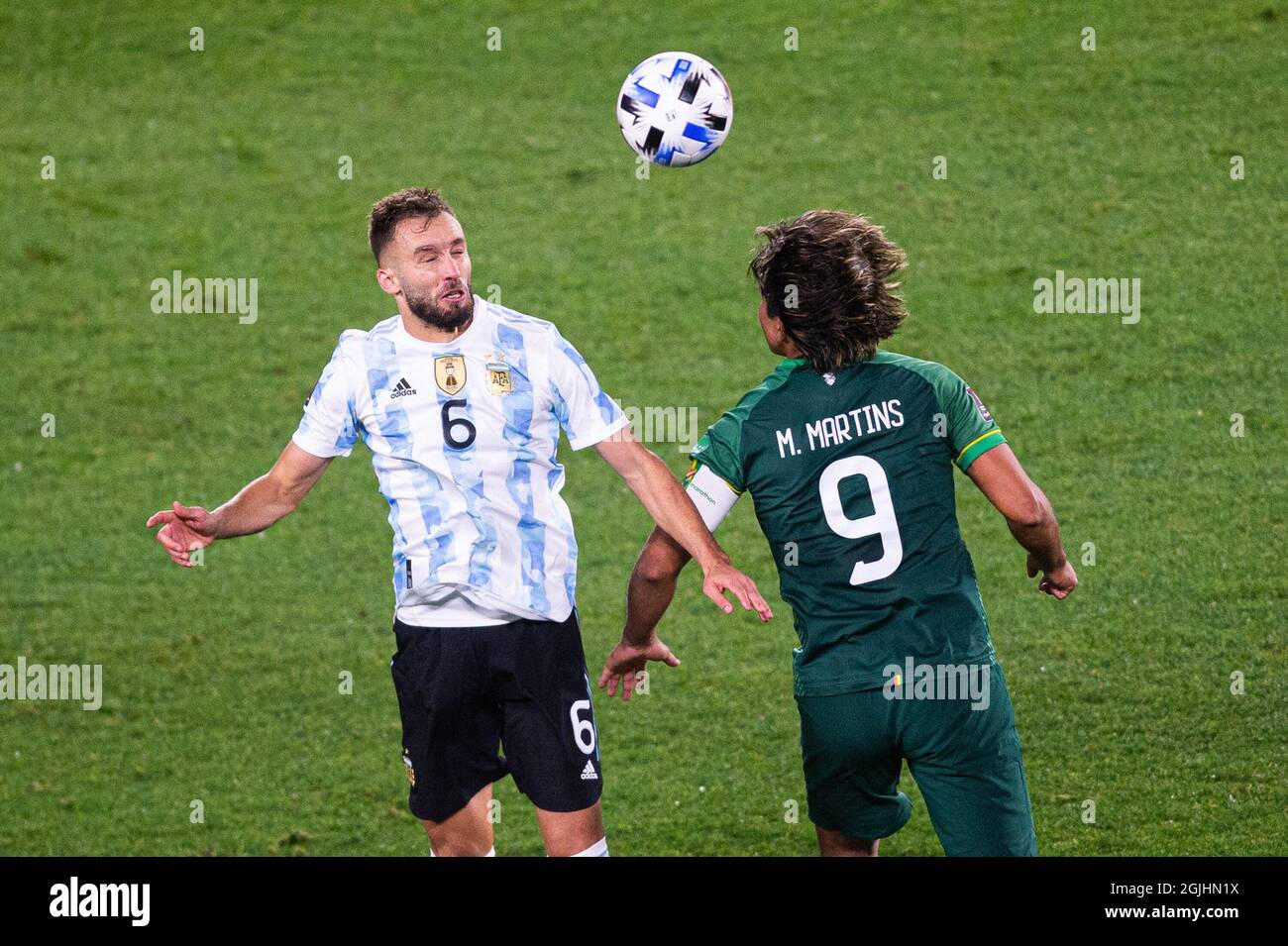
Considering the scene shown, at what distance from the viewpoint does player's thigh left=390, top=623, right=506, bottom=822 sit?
15.6ft

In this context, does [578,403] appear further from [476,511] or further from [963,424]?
[963,424]

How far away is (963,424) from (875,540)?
16.7 inches

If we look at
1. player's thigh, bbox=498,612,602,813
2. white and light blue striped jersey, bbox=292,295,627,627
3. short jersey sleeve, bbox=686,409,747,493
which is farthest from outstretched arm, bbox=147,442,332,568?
short jersey sleeve, bbox=686,409,747,493

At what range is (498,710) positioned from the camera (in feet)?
16.0

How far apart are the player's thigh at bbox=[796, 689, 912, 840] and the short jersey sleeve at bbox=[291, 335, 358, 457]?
1.67 m

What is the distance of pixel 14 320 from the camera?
11.2 metres

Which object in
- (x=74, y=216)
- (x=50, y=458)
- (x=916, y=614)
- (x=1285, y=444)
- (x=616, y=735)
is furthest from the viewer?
(x=74, y=216)

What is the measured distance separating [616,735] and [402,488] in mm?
2853

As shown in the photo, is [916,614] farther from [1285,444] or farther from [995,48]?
[995,48]

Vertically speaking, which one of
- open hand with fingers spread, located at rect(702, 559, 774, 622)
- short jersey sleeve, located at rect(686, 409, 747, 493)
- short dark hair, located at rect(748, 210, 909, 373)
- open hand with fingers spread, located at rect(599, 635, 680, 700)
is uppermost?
short dark hair, located at rect(748, 210, 909, 373)

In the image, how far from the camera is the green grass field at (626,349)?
276 inches

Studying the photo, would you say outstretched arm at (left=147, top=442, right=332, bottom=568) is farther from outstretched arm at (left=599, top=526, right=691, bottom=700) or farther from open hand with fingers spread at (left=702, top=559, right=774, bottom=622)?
open hand with fingers spread at (left=702, top=559, right=774, bottom=622)

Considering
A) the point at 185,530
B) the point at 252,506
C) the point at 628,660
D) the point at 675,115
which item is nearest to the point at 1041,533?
the point at 628,660
